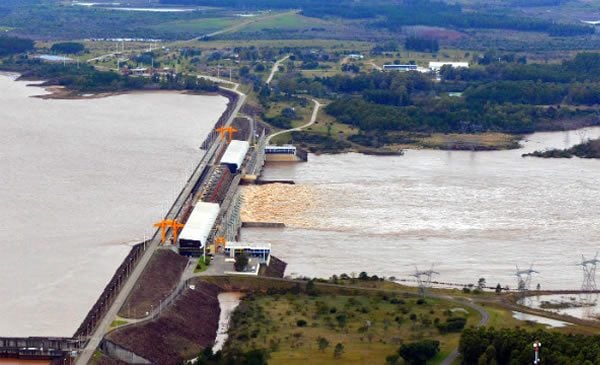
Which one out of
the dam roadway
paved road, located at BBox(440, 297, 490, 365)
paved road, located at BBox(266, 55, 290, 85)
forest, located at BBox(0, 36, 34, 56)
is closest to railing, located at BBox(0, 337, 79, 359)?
the dam roadway

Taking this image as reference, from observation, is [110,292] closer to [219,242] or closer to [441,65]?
[219,242]

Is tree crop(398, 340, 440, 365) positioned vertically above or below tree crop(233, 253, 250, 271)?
above

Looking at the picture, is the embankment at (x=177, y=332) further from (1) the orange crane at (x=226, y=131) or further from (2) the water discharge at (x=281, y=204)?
(1) the orange crane at (x=226, y=131)

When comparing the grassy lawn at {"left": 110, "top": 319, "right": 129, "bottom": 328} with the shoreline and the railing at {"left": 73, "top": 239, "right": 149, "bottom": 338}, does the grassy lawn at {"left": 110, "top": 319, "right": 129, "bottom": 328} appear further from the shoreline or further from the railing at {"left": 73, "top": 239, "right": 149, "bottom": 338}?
the shoreline

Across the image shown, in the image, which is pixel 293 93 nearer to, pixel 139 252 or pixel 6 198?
pixel 6 198

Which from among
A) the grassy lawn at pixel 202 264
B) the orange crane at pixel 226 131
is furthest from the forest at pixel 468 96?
the grassy lawn at pixel 202 264

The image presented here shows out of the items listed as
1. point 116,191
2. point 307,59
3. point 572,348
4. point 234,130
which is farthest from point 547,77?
point 572,348

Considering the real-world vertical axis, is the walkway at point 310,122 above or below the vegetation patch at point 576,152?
below
